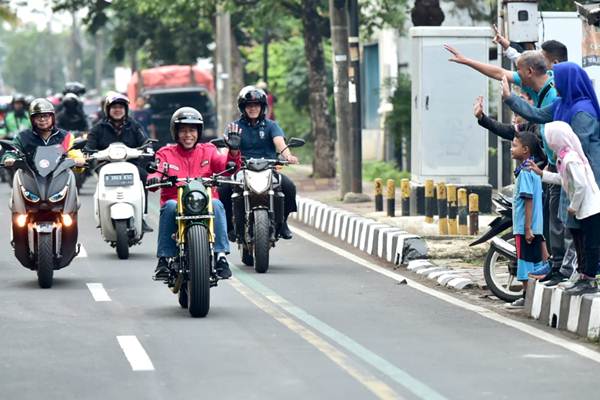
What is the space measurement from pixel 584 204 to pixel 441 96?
1053cm

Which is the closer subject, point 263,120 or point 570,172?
point 570,172

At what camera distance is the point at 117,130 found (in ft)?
59.2

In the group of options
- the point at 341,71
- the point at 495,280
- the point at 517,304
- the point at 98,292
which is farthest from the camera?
the point at 341,71

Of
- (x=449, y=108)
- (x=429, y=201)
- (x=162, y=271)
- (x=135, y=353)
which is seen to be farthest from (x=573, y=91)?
(x=449, y=108)

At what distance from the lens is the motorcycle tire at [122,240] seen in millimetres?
16852

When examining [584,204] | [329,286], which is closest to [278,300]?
[329,286]

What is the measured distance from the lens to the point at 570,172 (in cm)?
1155

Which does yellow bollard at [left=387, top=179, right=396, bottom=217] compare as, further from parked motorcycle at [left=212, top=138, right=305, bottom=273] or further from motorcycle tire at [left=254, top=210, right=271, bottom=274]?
motorcycle tire at [left=254, top=210, right=271, bottom=274]

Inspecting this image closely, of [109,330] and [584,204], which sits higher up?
[584,204]

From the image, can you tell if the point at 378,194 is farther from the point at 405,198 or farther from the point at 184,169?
the point at 184,169

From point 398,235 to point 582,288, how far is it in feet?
19.3

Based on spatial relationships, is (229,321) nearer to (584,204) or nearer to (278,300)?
(278,300)

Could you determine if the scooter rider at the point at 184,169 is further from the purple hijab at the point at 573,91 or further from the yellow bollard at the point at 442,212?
the yellow bollard at the point at 442,212

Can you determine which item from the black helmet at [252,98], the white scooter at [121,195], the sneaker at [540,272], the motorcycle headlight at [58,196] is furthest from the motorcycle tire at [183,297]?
the black helmet at [252,98]
